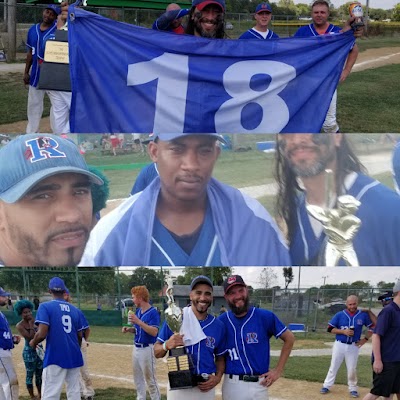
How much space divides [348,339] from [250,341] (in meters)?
3.92

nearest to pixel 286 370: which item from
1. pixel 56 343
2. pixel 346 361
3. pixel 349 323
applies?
pixel 346 361

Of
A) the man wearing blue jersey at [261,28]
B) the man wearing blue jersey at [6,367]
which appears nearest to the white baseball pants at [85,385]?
the man wearing blue jersey at [6,367]

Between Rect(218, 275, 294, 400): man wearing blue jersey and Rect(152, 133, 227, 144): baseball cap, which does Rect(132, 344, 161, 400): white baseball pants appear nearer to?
Rect(218, 275, 294, 400): man wearing blue jersey

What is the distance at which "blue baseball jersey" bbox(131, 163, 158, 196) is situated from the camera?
23.7 ft

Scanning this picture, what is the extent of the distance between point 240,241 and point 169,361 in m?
1.09

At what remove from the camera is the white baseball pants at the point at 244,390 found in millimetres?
6820

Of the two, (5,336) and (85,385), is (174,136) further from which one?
(85,385)

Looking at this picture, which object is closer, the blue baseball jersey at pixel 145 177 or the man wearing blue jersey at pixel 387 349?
the blue baseball jersey at pixel 145 177

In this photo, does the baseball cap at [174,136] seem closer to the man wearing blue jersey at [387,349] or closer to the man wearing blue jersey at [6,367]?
the man wearing blue jersey at [387,349]

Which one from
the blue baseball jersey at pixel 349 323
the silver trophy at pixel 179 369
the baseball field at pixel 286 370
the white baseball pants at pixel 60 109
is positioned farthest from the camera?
the white baseball pants at pixel 60 109

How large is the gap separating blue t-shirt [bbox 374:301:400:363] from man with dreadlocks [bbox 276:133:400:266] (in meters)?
0.63

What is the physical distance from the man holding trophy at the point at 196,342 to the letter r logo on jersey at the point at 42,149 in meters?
1.46

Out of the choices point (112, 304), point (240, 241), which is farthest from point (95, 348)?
point (240, 241)

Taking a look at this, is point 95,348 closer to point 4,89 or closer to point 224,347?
point 224,347
